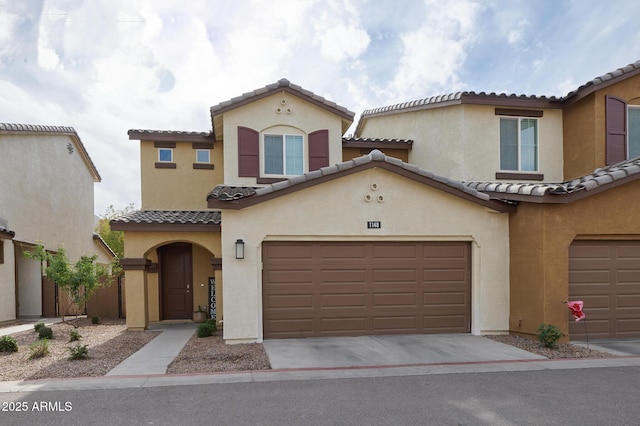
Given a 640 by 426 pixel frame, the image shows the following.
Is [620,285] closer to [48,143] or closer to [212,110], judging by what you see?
[212,110]

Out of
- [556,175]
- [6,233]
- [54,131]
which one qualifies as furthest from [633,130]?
[54,131]

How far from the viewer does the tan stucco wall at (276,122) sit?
1245 cm

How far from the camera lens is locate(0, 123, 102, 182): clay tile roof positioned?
15336 millimetres

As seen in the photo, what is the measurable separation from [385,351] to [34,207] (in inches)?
623

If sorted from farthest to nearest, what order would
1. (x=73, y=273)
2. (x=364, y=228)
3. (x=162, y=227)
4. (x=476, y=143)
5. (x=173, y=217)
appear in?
(x=476, y=143) < (x=173, y=217) < (x=162, y=227) < (x=73, y=273) < (x=364, y=228)

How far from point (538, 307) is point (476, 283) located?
144cm

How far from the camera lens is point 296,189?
30.7ft

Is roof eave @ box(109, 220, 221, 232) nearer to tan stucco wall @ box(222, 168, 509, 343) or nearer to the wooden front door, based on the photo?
the wooden front door

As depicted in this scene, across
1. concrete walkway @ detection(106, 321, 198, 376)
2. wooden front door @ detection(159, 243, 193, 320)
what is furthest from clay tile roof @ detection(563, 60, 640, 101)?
wooden front door @ detection(159, 243, 193, 320)

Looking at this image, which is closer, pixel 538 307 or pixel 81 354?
pixel 81 354

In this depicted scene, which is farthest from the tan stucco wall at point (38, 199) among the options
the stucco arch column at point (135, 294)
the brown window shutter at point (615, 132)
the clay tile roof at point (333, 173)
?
the brown window shutter at point (615, 132)

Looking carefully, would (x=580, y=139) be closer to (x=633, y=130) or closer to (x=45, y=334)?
(x=633, y=130)

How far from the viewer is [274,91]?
497 inches

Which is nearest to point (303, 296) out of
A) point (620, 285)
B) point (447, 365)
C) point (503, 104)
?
point (447, 365)
